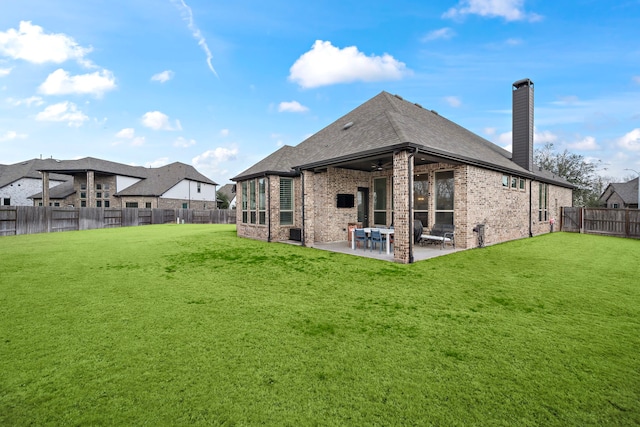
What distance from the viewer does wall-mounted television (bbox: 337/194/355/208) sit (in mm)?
12916

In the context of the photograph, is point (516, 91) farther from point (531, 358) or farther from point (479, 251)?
point (531, 358)

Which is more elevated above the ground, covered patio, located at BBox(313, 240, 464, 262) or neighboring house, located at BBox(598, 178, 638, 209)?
neighboring house, located at BBox(598, 178, 638, 209)

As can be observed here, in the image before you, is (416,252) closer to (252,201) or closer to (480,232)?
(480,232)

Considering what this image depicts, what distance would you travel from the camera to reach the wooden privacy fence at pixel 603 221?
578 inches

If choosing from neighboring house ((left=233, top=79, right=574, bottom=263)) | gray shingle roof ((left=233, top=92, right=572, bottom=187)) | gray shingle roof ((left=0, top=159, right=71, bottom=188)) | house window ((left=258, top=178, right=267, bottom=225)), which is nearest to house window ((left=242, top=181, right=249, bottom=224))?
neighboring house ((left=233, top=79, right=574, bottom=263))

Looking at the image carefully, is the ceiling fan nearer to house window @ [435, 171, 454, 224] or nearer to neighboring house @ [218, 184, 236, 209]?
house window @ [435, 171, 454, 224]

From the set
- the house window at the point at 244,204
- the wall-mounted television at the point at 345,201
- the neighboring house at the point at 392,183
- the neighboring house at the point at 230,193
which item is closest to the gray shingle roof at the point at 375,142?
the neighboring house at the point at 392,183

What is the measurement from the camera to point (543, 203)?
16250mm

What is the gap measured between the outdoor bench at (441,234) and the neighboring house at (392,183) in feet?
0.87

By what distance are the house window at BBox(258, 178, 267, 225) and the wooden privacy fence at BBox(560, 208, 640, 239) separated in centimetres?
1918

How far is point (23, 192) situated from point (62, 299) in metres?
46.1

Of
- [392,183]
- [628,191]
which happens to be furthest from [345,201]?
[628,191]

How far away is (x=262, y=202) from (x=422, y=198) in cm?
756

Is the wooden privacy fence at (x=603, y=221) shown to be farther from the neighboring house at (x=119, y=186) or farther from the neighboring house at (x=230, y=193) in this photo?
the neighboring house at (x=230, y=193)
